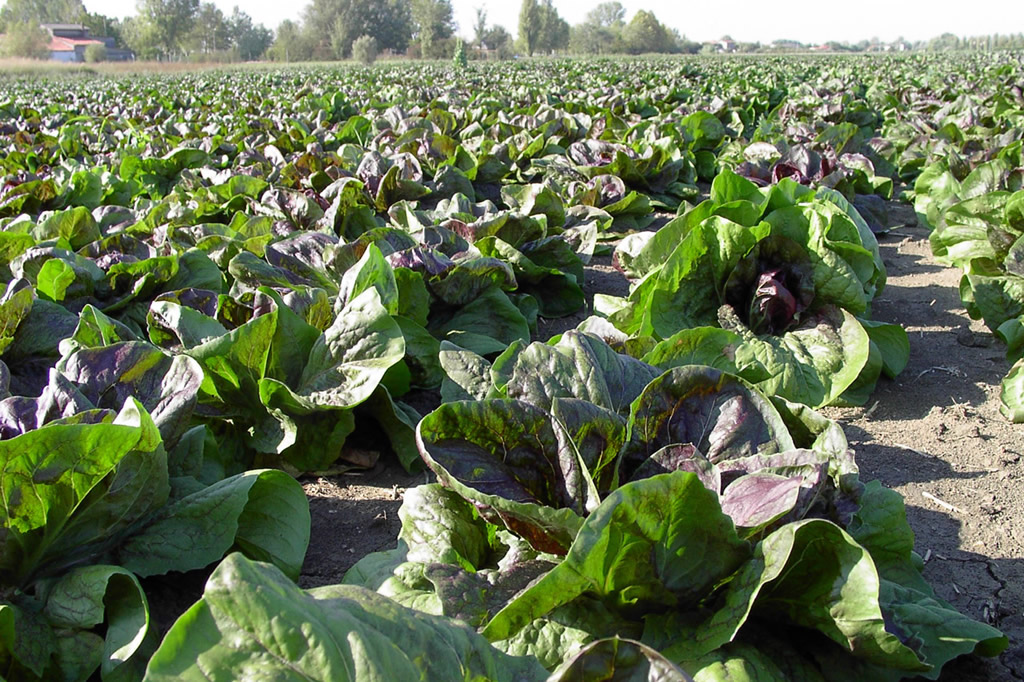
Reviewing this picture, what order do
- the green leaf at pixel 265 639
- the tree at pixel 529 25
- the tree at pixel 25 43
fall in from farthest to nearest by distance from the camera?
1. the tree at pixel 529 25
2. the tree at pixel 25 43
3. the green leaf at pixel 265 639

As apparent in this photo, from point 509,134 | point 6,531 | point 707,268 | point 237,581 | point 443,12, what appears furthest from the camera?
point 443,12

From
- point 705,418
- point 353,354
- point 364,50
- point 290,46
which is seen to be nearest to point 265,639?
point 705,418

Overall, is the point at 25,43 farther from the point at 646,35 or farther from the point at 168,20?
the point at 646,35

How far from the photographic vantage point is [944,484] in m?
2.88

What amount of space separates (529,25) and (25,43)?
4834 centimetres

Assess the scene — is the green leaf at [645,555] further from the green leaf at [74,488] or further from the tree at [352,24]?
the tree at [352,24]

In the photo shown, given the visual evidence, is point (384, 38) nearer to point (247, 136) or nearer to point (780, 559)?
point (247, 136)

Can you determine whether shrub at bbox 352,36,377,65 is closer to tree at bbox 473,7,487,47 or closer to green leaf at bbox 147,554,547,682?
tree at bbox 473,7,487,47

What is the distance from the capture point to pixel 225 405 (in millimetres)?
2896

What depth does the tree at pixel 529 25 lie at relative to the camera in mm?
88188

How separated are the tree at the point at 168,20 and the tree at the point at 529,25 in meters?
35.9

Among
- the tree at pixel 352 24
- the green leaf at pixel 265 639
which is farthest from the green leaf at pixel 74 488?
the tree at pixel 352 24

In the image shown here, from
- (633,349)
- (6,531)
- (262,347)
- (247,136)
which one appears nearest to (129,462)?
(6,531)

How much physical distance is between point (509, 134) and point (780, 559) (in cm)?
793
